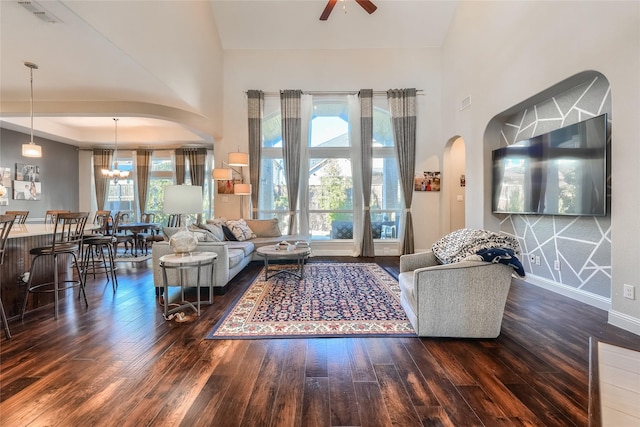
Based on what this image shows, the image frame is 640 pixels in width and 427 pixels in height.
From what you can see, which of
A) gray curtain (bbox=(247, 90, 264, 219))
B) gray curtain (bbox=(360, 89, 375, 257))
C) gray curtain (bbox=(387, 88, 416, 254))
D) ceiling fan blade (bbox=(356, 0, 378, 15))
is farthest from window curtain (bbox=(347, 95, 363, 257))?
ceiling fan blade (bbox=(356, 0, 378, 15))

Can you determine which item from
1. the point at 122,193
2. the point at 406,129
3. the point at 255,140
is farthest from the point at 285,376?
the point at 122,193

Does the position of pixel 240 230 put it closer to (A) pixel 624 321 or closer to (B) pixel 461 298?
(B) pixel 461 298

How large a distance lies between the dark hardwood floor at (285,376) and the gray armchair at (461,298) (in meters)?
0.12

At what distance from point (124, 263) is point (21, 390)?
14.3 feet

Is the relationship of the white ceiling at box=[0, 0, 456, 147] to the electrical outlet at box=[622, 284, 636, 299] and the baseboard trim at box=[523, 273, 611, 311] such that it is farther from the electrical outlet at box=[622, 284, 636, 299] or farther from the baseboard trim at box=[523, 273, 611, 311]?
the electrical outlet at box=[622, 284, 636, 299]

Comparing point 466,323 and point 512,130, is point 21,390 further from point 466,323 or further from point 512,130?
point 512,130

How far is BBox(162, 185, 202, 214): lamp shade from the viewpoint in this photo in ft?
9.54

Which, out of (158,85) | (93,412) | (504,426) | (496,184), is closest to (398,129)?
(496,184)

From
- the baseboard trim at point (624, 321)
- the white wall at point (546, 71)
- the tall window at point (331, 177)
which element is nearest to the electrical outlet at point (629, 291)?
the white wall at point (546, 71)

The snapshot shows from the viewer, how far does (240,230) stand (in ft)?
17.9

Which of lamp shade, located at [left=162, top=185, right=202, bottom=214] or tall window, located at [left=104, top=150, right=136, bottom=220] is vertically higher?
tall window, located at [left=104, top=150, right=136, bottom=220]

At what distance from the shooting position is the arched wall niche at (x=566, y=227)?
309 centimetres

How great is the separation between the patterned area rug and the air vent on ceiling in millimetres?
3329

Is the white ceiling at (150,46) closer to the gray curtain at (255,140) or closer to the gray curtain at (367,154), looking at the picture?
the gray curtain at (255,140)
